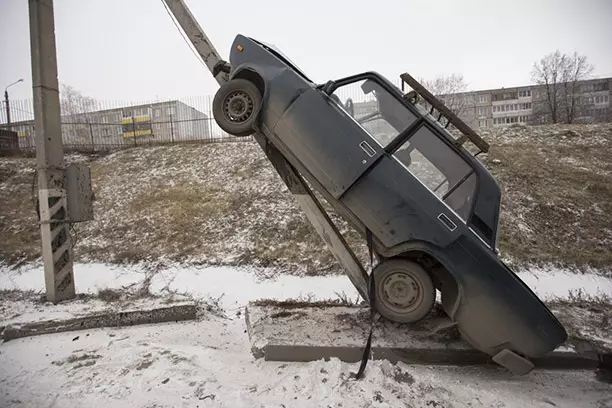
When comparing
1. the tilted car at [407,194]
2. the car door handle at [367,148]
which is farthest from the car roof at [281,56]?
the car door handle at [367,148]

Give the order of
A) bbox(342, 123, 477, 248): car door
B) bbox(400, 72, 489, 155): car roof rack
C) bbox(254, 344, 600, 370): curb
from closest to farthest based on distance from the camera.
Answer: bbox(342, 123, 477, 248): car door → bbox(254, 344, 600, 370): curb → bbox(400, 72, 489, 155): car roof rack

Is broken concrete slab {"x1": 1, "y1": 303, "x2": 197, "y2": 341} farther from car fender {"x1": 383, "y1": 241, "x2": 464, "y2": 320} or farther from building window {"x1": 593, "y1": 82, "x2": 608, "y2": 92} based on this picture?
building window {"x1": 593, "y1": 82, "x2": 608, "y2": 92}

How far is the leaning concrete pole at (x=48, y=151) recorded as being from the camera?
527cm

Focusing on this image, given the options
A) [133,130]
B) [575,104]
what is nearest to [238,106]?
[133,130]

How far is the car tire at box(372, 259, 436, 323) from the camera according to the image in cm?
325

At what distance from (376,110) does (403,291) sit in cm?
Answer: 195

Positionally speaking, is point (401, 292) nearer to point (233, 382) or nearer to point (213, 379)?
point (233, 382)

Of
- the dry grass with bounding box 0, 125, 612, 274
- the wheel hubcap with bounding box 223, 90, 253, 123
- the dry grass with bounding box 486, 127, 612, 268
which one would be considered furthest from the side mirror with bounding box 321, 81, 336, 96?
the dry grass with bounding box 486, 127, 612, 268

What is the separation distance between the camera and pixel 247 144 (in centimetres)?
1381

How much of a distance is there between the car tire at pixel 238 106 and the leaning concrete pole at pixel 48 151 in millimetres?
3274

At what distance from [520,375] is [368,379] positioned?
1587mm

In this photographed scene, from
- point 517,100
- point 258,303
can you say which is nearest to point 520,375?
point 258,303

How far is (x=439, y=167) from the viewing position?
11.2 feet

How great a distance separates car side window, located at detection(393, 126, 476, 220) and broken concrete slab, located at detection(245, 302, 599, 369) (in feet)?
4.52
